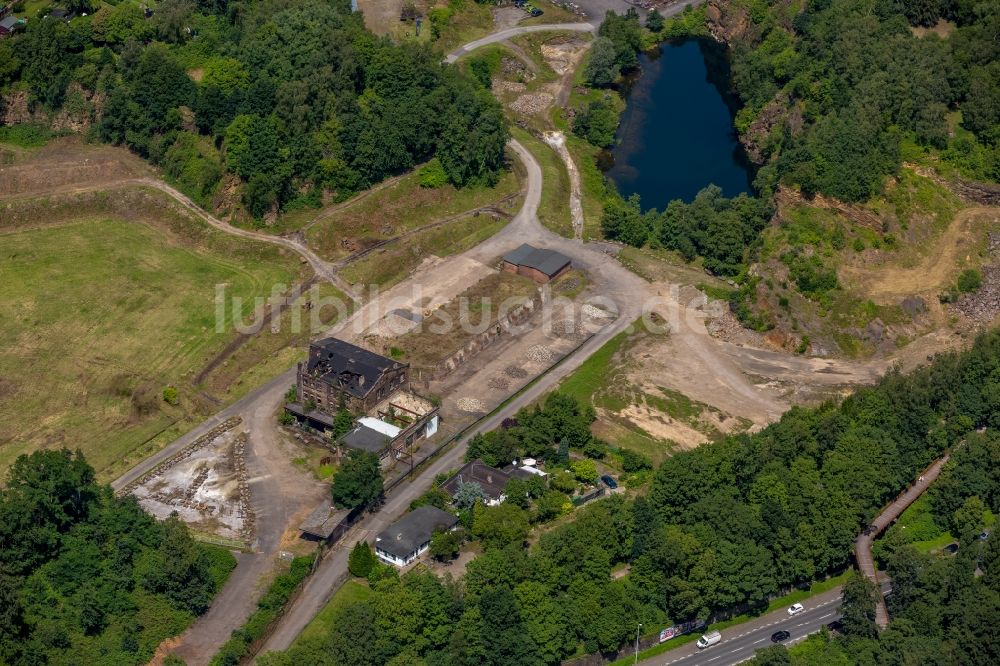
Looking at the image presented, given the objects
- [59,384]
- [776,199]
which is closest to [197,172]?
[59,384]

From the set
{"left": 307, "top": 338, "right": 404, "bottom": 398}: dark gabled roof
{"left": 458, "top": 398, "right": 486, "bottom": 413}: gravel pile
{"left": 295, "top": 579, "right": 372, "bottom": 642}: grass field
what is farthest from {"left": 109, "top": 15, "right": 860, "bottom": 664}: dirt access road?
{"left": 307, "top": 338, "right": 404, "bottom": 398}: dark gabled roof

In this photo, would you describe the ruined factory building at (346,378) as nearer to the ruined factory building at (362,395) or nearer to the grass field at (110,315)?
the ruined factory building at (362,395)

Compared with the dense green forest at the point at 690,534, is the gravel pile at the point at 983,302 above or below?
above

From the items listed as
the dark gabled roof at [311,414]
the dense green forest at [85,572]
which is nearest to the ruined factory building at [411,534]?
the dense green forest at [85,572]

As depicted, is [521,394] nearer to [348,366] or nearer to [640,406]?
[640,406]

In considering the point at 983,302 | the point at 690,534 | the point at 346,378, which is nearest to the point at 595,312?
the point at 346,378

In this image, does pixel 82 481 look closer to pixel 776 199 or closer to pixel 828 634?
pixel 828 634
